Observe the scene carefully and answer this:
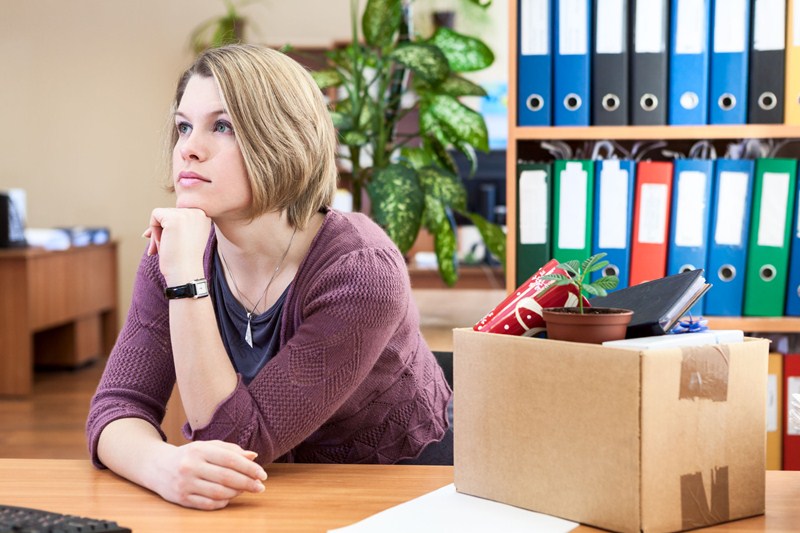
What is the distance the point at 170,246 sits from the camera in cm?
126

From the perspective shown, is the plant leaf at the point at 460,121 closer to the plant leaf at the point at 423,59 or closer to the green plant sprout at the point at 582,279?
the plant leaf at the point at 423,59

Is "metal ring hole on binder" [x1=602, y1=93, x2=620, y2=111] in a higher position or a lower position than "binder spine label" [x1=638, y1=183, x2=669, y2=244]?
higher

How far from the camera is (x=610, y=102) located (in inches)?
79.9

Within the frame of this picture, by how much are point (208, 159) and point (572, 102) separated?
38.9 inches

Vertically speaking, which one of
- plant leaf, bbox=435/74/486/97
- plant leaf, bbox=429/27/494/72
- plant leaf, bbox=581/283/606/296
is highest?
plant leaf, bbox=429/27/494/72

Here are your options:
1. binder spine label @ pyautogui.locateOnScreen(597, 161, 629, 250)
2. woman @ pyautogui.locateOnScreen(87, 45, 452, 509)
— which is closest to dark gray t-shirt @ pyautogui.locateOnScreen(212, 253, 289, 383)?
woman @ pyautogui.locateOnScreen(87, 45, 452, 509)

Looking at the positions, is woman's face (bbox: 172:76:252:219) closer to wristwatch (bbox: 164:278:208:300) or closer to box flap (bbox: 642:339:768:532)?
wristwatch (bbox: 164:278:208:300)

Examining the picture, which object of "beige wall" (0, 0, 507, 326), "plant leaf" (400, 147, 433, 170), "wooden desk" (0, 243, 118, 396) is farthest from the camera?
"beige wall" (0, 0, 507, 326)

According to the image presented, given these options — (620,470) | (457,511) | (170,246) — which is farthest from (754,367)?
(170,246)

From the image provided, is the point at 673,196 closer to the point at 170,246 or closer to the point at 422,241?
the point at 170,246

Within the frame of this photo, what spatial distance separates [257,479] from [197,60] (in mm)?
621

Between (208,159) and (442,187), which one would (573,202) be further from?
(208,159)

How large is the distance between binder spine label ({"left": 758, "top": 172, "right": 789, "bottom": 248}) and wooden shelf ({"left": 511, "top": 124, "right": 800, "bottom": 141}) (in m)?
0.09

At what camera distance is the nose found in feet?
4.13
